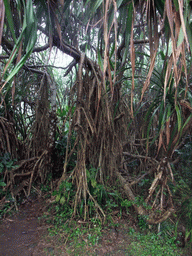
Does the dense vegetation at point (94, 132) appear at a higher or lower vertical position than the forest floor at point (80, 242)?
higher

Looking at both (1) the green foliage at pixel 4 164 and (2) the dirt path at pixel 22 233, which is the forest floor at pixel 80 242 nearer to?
(2) the dirt path at pixel 22 233

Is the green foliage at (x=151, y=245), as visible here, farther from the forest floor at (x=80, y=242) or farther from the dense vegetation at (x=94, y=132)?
the dense vegetation at (x=94, y=132)

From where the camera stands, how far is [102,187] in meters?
2.37

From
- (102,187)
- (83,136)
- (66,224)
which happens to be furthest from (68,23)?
(66,224)

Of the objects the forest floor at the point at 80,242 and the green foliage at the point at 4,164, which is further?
the green foliage at the point at 4,164

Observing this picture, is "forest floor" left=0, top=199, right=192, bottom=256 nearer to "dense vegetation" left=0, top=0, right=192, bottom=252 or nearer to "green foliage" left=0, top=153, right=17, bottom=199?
"dense vegetation" left=0, top=0, right=192, bottom=252

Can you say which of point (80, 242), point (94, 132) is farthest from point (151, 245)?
point (94, 132)

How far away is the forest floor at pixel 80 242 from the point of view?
1845 millimetres

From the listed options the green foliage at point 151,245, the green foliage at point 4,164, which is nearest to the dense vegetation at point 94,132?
the green foliage at point 4,164

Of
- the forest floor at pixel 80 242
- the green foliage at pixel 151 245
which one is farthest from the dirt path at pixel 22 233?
the green foliage at pixel 151 245

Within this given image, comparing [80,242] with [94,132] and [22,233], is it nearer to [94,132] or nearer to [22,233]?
[22,233]

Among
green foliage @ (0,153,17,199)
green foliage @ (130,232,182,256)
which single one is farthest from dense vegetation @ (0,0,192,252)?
green foliage @ (130,232,182,256)

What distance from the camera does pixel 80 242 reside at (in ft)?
6.40

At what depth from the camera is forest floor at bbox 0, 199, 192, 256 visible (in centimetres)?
184
